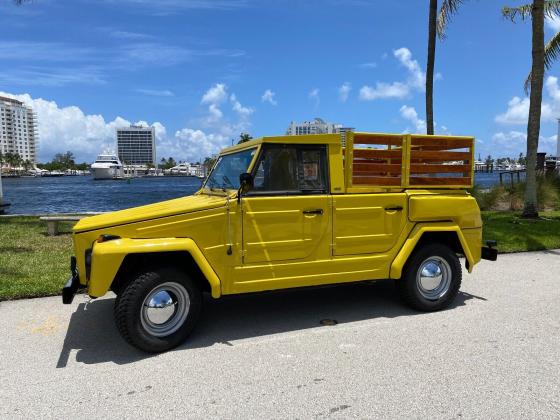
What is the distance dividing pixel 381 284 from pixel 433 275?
3.88 feet

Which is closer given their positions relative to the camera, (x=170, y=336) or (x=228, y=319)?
(x=170, y=336)

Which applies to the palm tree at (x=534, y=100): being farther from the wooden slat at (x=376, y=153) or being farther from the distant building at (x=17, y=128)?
the distant building at (x=17, y=128)

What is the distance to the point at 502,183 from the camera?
1694 cm

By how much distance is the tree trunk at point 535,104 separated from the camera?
1209 cm

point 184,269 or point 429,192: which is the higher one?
point 429,192

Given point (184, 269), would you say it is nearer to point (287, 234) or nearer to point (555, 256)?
point (287, 234)

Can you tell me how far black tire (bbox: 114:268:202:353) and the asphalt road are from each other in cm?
14

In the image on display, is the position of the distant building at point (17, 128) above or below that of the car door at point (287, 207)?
above

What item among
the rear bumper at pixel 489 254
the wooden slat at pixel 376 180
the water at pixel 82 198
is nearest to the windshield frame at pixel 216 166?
A: the wooden slat at pixel 376 180

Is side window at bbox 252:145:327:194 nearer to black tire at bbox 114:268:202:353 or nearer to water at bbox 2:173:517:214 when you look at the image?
black tire at bbox 114:268:202:353

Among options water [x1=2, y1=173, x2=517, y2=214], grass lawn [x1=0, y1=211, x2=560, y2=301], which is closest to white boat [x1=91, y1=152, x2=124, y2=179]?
water [x1=2, y1=173, x2=517, y2=214]

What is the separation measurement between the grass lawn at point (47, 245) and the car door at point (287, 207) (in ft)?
9.80

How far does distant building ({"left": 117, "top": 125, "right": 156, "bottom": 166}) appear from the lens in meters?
173

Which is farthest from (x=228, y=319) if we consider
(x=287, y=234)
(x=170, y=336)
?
(x=287, y=234)
